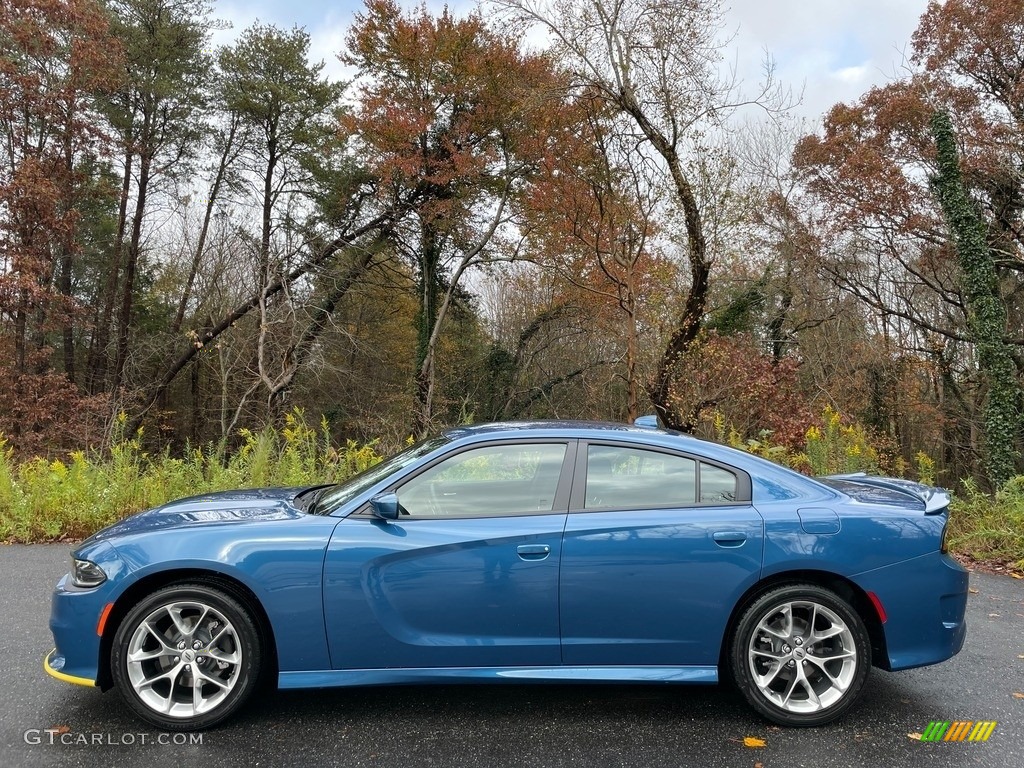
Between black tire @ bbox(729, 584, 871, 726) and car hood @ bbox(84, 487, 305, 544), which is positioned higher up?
car hood @ bbox(84, 487, 305, 544)

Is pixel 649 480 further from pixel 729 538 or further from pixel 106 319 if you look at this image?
pixel 106 319

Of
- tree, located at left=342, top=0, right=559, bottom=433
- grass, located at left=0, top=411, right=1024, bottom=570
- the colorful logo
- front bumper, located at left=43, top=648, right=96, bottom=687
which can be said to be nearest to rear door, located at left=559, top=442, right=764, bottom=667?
the colorful logo

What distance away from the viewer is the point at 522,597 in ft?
10.1

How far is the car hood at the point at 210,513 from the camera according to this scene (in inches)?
127

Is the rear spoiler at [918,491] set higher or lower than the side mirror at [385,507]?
lower

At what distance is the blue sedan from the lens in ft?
9.91

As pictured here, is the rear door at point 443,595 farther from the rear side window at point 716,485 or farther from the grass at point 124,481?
the grass at point 124,481

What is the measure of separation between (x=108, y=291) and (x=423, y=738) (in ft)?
89.4

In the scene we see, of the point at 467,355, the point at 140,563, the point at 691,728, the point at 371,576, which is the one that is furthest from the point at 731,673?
the point at 467,355

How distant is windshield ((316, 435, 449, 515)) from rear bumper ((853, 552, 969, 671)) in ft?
7.56

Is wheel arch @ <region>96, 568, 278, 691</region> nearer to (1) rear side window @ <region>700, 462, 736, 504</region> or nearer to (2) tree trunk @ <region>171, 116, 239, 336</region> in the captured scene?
(1) rear side window @ <region>700, 462, 736, 504</region>

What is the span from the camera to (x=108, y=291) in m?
24.9

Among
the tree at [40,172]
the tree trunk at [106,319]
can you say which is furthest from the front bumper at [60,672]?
the tree trunk at [106,319]

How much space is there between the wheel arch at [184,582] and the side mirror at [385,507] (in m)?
0.70
